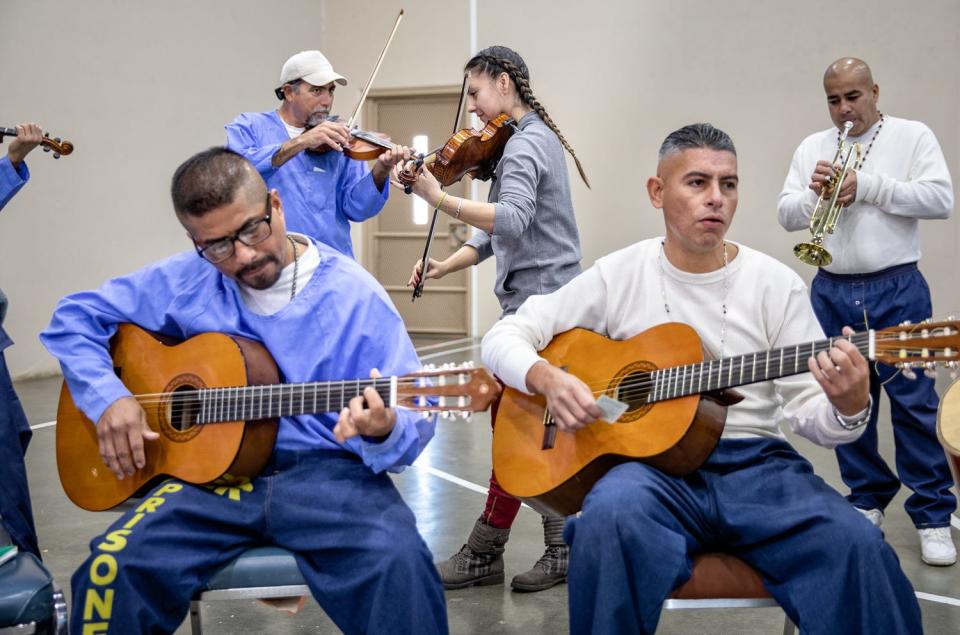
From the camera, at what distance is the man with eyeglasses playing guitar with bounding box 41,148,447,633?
1950mm

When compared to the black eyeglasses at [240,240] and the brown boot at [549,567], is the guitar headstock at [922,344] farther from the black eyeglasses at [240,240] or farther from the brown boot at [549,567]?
the brown boot at [549,567]

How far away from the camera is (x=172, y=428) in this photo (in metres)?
2.25

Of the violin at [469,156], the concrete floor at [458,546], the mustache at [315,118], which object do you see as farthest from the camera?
the mustache at [315,118]

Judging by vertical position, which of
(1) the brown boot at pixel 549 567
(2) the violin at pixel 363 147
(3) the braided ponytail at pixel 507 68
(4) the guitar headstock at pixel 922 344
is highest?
(3) the braided ponytail at pixel 507 68

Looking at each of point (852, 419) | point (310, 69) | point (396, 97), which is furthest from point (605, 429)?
point (396, 97)

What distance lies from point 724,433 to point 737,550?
0.30m

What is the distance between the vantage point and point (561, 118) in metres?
9.58

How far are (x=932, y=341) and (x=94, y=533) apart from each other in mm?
3210

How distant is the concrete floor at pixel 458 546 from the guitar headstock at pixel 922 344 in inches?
55.4

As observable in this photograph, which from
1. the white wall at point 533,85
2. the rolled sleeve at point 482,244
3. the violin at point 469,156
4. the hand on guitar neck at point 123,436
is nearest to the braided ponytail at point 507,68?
the violin at point 469,156

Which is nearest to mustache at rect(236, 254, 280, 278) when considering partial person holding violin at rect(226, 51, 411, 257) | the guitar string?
the guitar string

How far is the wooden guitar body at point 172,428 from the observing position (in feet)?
7.06

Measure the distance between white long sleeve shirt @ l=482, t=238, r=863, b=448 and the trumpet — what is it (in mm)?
1277

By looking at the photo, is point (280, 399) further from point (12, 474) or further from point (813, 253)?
point (813, 253)
